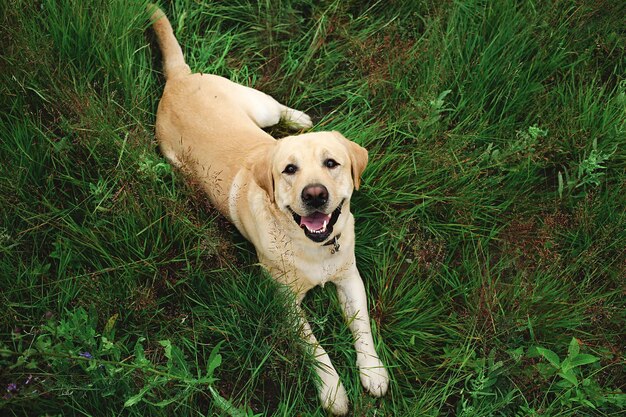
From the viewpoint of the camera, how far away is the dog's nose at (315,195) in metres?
2.44

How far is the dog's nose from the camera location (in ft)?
8.01

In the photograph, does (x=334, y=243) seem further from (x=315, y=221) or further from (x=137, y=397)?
(x=137, y=397)

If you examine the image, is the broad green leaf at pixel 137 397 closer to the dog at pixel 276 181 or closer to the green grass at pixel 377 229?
the green grass at pixel 377 229

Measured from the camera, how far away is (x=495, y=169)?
130 inches

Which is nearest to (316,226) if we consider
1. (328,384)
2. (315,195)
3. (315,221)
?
(315,221)

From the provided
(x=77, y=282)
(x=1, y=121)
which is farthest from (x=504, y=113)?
(x=1, y=121)

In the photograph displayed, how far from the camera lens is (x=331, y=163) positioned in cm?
260

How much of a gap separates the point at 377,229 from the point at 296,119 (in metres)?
0.99

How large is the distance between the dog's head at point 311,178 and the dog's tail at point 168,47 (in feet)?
3.96

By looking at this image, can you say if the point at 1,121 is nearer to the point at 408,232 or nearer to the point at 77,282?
the point at 77,282

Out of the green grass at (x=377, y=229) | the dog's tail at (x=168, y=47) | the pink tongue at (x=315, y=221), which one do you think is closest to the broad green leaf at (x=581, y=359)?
the green grass at (x=377, y=229)

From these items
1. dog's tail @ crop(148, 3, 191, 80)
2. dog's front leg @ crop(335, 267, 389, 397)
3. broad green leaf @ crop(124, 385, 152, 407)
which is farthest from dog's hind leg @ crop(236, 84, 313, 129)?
broad green leaf @ crop(124, 385, 152, 407)

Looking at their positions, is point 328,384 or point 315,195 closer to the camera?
point 315,195

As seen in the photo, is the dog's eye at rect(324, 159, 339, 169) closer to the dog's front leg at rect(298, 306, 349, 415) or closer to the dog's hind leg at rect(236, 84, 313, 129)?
the dog's front leg at rect(298, 306, 349, 415)
